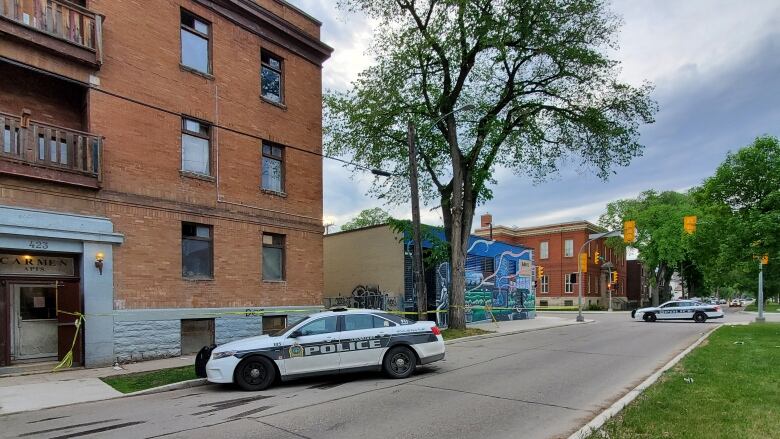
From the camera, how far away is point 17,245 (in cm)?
1135

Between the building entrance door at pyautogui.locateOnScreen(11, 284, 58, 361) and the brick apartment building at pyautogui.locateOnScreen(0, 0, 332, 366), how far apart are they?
0.10ft

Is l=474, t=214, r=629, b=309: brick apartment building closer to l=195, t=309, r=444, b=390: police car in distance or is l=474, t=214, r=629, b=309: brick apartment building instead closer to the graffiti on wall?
the graffiti on wall

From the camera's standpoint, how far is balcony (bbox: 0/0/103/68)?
450 inches

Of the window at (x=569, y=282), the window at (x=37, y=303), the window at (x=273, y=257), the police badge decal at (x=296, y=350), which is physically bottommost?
the window at (x=569, y=282)

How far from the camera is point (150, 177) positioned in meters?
13.7

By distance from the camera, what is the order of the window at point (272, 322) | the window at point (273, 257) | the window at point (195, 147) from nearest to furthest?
the window at point (195, 147) → the window at point (272, 322) → the window at point (273, 257)

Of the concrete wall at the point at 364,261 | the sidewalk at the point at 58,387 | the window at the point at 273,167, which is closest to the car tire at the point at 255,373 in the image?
the sidewalk at the point at 58,387

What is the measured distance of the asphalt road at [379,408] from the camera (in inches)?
257

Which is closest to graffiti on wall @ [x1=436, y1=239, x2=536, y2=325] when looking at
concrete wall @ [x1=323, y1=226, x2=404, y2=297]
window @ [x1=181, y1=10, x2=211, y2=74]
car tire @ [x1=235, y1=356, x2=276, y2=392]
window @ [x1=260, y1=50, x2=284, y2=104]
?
concrete wall @ [x1=323, y1=226, x2=404, y2=297]

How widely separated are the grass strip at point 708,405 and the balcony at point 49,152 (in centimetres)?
1227

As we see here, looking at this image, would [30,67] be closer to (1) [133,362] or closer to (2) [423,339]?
(1) [133,362]

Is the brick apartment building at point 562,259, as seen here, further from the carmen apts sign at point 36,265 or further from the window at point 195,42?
the carmen apts sign at point 36,265

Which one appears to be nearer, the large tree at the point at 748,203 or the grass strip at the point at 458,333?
the large tree at the point at 748,203

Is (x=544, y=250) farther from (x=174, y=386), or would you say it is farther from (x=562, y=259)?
(x=174, y=386)
